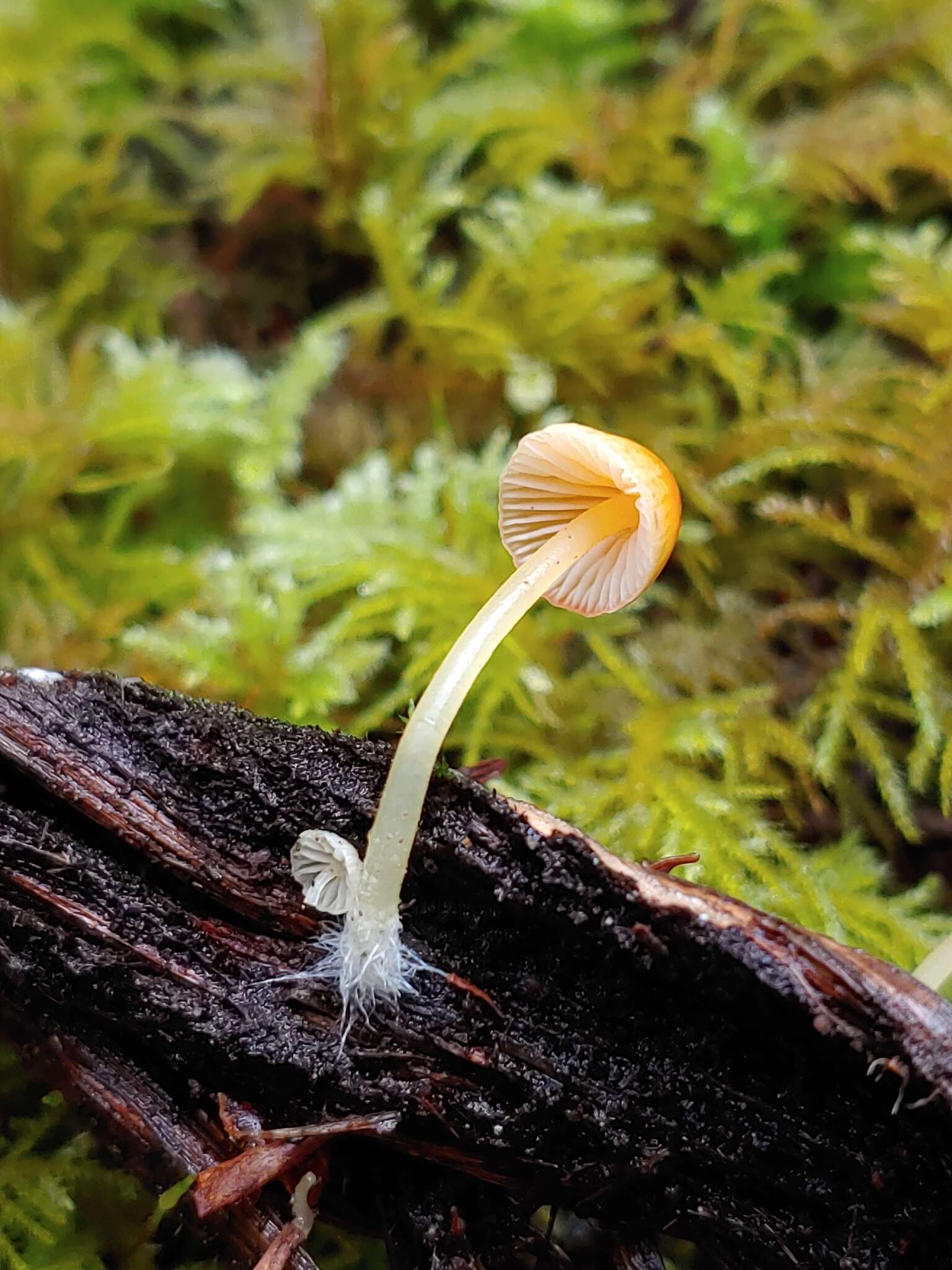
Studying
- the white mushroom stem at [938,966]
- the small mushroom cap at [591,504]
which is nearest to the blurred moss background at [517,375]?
the white mushroom stem at [938,966]

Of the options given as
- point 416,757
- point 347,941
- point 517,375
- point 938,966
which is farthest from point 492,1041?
point 517,375

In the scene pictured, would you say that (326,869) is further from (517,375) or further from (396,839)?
(517,375)

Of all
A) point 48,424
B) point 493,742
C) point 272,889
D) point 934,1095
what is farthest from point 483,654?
point 48,424

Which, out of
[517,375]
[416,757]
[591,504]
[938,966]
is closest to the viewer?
[416,757]

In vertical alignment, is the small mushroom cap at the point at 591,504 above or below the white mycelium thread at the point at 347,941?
above

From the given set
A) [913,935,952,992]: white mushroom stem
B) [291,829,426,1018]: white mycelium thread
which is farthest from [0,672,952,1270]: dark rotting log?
[913,935,952,992]: white mushroom stem

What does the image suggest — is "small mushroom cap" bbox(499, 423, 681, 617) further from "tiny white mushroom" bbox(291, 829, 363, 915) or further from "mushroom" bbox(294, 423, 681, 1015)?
"tiny white mushroom" bbox(291, 829, 363, 915)

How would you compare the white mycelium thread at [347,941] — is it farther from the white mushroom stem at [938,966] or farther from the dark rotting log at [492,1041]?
the white mushroom stem at [938,966]
